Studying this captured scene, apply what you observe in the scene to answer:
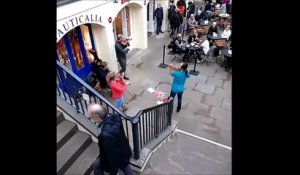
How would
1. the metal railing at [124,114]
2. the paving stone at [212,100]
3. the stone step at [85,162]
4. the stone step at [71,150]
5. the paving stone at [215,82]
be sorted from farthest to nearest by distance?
1. the paving stone at [215,82]
2. the paving stone at [212,100]
3. the metal railing at [124,114]
4. the stone step at [85,162]
5. the stone step at [71,150]

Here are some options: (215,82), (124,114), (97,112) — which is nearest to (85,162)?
(124,114)

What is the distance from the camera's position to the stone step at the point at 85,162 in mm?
4309

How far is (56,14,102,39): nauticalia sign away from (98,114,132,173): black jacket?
415 centimetres

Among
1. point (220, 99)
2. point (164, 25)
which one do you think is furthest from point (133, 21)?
point (220, 99)

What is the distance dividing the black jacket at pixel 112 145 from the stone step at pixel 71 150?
0.76 m

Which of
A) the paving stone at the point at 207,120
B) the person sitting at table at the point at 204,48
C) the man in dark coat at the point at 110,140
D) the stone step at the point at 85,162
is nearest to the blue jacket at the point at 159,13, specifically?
the person sitting at table at the point at 204,48

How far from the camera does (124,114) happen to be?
4.49 meters

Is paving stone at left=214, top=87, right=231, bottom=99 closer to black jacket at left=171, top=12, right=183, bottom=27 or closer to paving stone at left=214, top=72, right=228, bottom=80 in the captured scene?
paving stone at left=214, top=72, right=228, bottom=80

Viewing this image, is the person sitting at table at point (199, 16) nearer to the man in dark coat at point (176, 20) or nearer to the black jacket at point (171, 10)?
the man in dark coat at point (176, 20)

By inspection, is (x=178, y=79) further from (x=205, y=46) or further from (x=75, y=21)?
(x=205, y=46)

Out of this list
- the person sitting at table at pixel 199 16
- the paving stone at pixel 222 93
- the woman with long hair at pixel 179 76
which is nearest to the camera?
the woman with long hair at pixel 179 76

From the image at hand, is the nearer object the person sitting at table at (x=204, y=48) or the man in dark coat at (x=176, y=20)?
the person sitting at table at (x=204, y=48)
